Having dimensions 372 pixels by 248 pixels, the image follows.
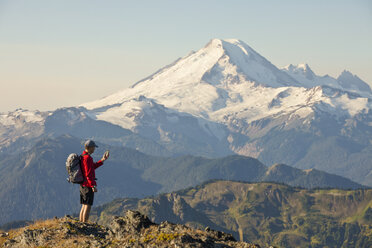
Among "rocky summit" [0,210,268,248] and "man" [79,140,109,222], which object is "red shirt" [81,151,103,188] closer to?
"man" [79,140,109,222]

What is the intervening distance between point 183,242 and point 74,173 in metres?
10.9

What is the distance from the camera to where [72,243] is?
38.1m

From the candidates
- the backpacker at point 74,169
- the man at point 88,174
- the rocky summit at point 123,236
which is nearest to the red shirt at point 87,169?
the man at point 88,174

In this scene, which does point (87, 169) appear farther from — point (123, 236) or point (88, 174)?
point (123, 236)

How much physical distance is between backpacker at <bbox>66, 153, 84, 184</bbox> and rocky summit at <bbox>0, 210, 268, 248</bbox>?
348cm

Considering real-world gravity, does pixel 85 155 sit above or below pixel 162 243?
above

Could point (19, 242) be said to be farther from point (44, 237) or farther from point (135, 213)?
point (135, 213)

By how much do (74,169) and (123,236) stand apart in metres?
6.31

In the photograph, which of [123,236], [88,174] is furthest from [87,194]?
[123,236]

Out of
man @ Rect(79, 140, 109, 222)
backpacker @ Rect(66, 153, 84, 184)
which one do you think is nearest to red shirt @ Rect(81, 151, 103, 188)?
man @ Rect(79, 140, 109, 222)

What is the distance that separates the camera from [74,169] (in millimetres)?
41312

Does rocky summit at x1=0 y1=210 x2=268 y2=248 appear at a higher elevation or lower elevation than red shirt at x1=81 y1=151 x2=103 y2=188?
lower

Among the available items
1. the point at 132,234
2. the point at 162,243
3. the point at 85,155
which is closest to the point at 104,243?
the point at 132,234

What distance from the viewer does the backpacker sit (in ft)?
134
